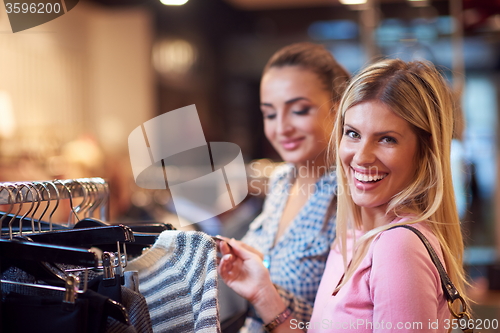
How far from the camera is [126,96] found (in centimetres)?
487

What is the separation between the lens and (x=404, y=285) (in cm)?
69

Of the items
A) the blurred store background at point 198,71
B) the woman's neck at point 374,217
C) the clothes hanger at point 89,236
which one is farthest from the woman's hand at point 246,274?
the blurred store background at point 198,71

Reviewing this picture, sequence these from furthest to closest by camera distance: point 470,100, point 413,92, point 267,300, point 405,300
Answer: point 470,100 → point 267,300 → point 413,92 → point 405,300

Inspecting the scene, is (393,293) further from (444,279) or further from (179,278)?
(179,278)

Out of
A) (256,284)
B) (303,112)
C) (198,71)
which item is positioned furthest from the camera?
(198,71)

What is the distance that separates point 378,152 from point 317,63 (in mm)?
473

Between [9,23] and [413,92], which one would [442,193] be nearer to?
[413,92]

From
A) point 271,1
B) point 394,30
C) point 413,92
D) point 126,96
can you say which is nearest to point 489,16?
point 394,30

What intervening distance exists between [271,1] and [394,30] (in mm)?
1310

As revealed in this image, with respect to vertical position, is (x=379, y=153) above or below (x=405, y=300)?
above

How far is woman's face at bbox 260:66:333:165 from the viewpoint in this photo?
3.92 feet

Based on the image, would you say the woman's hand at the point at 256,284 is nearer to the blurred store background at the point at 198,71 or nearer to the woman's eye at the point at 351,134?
the woman's eye at the point at 351,134

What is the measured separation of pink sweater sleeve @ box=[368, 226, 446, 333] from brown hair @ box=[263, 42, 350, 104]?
22.0 inches

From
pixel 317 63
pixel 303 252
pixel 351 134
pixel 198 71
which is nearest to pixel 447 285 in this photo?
pixel 351 134
